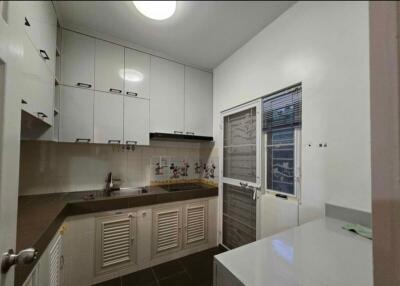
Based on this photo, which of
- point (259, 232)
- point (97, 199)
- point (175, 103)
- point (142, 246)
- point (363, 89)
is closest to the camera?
point (363, 89)

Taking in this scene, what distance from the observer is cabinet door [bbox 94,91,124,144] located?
76cm

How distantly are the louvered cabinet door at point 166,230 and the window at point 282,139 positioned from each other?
1011 mm

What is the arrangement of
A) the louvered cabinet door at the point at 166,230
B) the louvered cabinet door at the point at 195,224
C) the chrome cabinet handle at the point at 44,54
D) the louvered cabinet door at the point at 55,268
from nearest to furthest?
the chrome cabinet handle at the point at 44,54, the louvered cabinet door at the point at 55,268, the louvered cabinet door at the point at 166,230, the louvered cabinet door at the point at 195,224

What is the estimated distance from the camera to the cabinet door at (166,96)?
67 cm

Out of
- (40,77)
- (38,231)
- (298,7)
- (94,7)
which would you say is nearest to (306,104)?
(298,7)

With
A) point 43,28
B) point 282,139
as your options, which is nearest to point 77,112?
point 43,28

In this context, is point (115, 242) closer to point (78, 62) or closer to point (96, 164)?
point (96, 164)

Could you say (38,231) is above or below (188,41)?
below

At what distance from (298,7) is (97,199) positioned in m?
1.69

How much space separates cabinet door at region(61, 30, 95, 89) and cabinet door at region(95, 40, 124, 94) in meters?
0.02

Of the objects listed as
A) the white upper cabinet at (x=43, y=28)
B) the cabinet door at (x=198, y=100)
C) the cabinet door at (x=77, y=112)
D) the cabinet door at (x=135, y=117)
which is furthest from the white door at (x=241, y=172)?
the white upper cabinet at (x=43, y=28)

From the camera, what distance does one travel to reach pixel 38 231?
768 millimetres

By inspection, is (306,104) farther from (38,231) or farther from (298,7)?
(38,231)

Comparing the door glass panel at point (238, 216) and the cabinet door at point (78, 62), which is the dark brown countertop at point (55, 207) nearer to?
the door glass panel at point (238, 216)
